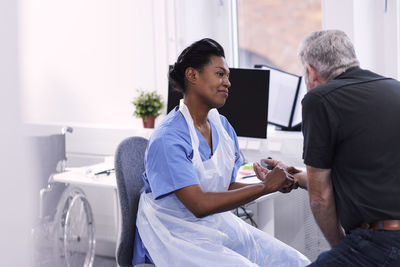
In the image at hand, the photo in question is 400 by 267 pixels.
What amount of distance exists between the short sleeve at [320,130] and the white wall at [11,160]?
0.89 metres

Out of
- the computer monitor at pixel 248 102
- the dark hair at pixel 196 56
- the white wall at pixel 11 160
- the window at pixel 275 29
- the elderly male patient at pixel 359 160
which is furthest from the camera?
the window at pixel 275 29

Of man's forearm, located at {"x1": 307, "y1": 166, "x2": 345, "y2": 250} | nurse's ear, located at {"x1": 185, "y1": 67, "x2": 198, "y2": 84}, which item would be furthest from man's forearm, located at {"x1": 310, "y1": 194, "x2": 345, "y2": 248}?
nurse's ear, located at {"x1": 185, "y1": 67, "x2": 198, "y2": 84}

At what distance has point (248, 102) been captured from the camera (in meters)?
2.63

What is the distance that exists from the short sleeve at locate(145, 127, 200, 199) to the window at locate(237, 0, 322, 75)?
70.5 inches

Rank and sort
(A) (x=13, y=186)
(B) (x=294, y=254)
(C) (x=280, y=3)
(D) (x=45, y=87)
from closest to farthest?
(A) (x=13, y=186), (B) (x=294, y=254), (C) (x=280, y=3), (D) (x=45, y=87)

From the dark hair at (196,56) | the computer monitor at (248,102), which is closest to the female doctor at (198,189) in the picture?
the dark hair at (196,56)

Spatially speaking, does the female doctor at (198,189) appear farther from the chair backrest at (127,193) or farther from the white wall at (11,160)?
the white wall at (11,160)

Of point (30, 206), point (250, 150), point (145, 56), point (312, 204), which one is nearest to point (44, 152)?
point (145, 56)

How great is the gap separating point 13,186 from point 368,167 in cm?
97

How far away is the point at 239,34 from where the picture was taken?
133 inches

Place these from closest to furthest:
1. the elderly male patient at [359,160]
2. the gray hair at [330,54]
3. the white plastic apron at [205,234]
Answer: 1. the elderly male patient at [359,160]
2. the gray hair at [330,54]
3. the white plastic apron at [205,234]

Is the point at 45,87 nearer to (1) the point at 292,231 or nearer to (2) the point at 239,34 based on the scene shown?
(2) the point at 239,34

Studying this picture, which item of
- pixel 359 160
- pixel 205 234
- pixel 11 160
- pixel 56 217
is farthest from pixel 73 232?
pixel 11 160

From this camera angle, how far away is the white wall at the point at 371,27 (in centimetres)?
265
